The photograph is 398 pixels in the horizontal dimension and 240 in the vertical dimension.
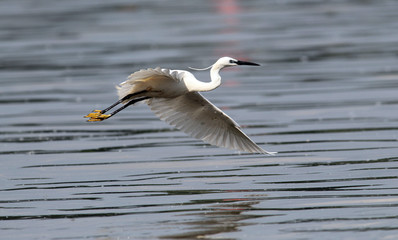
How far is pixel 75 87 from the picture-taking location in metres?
25.0

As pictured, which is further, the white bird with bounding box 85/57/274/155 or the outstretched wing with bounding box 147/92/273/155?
the outstretched wing with bounding box 147/92/273/155

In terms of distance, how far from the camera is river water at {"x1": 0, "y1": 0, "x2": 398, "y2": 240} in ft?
38.6

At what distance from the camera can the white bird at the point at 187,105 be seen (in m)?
14.6

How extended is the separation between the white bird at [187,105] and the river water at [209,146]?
0.47m

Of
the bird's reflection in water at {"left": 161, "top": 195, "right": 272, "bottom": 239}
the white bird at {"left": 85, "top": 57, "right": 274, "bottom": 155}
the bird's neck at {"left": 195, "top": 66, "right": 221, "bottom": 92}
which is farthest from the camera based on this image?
the white bird at {"left": 85, "top": 57, "right": 274, "bottom": 155}

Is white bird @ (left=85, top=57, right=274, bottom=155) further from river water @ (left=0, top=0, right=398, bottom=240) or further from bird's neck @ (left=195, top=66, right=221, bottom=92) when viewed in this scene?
river water @ (left=0, top=0, right=398, bottom=240)

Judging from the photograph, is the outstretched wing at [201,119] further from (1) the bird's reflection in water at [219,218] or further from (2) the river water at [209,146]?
(1) the bird's reflection in water at [219,218]

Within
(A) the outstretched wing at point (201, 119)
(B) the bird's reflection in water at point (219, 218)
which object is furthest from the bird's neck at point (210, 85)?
(B) the bird's reflection in water at point (219, 218)

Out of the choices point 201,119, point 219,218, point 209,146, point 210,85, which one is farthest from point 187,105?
point 219,218

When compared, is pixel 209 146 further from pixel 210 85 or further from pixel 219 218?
pixel 219 218

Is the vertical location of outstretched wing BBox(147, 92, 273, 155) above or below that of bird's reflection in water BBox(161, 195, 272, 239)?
above

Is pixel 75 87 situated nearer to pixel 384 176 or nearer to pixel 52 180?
pixel 52 180

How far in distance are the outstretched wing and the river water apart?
44 centimetres

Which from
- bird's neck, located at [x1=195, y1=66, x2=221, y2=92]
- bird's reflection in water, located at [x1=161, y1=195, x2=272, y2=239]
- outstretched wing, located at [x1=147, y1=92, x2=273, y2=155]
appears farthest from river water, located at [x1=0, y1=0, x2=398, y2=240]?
bird's neck, located at [x1=195, y1=66, x2=221, y2=92]
